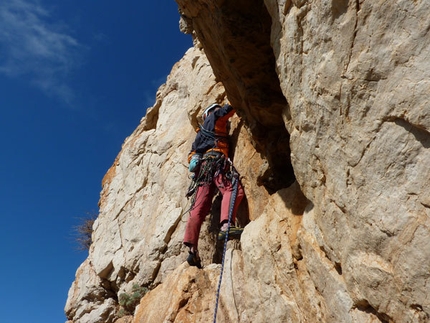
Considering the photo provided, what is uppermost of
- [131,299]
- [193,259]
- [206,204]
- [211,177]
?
[211,177]

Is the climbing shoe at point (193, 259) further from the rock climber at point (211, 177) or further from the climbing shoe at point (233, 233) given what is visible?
the climbing shoe at point (233, 233)

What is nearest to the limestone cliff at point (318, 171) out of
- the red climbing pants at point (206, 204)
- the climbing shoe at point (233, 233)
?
the climbing shoe at point (233, 233)

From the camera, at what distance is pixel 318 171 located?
4.11 meters

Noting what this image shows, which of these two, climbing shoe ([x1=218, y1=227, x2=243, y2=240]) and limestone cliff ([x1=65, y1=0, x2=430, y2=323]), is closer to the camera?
limestone cliff ([x1=65, y1=0, x2=430, y2=323])

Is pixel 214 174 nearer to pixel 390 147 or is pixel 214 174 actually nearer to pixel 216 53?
pixel 216 53

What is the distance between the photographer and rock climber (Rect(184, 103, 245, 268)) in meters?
6.65

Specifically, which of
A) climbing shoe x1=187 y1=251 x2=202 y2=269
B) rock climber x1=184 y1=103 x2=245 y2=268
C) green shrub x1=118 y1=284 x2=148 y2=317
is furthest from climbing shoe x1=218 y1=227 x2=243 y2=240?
green shrub x1=118 y1=284 x2=148 y2=317

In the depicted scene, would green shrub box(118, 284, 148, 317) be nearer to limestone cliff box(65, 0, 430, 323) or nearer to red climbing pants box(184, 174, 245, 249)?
limestone cliff box(65, 0, 430, 323)

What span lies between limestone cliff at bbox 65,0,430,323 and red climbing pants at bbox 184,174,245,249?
32 centimetres

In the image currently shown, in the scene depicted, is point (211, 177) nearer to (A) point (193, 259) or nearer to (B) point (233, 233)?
(B) point (233, 233)

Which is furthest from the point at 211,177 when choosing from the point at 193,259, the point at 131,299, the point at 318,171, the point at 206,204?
the point at 318,171

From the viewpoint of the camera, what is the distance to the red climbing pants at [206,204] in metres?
6.64

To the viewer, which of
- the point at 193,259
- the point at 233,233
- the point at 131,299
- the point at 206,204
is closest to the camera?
the point at 233,233

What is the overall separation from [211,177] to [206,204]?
1.61 ft
